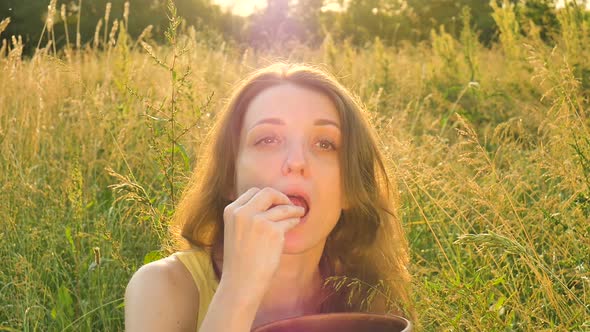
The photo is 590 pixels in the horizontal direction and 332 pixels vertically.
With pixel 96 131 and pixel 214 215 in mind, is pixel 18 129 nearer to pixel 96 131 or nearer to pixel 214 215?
pixel 96 131

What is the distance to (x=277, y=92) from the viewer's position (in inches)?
76.5

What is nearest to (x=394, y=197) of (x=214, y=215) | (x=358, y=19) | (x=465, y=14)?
(x=214, y=215)

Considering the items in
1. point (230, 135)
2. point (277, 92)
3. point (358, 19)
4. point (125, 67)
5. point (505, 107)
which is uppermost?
point (277, 92)

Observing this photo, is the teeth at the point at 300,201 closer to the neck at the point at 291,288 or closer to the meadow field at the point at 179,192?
the neck at the point at 291,288

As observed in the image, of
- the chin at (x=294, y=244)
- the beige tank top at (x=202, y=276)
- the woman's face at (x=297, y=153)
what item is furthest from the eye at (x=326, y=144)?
the beige tank top at (x=202, y=276)

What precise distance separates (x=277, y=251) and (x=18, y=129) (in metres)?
2.66

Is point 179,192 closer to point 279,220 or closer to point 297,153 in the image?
point 297,153

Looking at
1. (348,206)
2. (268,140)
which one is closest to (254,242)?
(268,140)

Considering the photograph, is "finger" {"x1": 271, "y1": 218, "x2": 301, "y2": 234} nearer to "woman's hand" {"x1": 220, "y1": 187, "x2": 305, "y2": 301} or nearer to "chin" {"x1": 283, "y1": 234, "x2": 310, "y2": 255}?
"woman's hand" {"x1": 220, "y1": 187, "x2": 305, "y2": 301}

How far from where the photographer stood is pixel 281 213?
1542 millimetres

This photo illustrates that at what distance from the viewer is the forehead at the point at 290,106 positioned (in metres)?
1.86

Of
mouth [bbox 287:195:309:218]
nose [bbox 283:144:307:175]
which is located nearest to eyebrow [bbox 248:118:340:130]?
nose [bbox 283:144:307:175]

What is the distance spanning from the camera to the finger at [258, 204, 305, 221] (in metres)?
1.53

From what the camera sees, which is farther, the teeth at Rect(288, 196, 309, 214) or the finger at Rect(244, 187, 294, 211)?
the teeth at Rect(288, 196, 309, 214)
